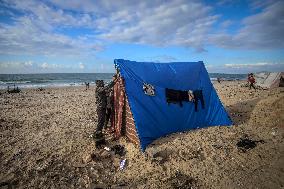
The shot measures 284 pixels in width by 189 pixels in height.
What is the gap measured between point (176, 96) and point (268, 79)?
21.1 metres

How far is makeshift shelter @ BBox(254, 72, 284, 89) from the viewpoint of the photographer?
970 inches

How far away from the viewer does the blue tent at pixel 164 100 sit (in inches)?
329

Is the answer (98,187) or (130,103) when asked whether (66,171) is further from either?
(130,103)

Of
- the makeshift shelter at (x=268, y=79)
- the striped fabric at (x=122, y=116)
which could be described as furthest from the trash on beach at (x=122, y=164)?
the makeshift shelter at (x=268, y=79)

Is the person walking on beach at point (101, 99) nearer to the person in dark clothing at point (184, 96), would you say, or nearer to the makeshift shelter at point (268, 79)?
the person in dark clothing at point (184, 96)

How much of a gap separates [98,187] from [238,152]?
14.5 ft

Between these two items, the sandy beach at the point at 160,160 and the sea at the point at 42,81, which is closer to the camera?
the sandy beach at the point at 160,160

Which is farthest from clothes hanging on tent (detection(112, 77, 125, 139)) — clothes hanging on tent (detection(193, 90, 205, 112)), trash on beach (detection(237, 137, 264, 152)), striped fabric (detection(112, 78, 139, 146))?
trash on beach (detection(237, 137, 264, 152))

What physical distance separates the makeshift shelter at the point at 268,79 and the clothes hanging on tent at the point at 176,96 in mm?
19256

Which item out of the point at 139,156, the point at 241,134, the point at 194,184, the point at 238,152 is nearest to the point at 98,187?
the point at 139,156

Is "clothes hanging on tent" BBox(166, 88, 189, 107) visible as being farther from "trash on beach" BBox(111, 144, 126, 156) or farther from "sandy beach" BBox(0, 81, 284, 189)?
"trash on beach" BBox(111, 144, 126, 156)

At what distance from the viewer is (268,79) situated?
1024 inches

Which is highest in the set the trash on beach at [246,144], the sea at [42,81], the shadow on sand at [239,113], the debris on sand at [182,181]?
the sea at [42,81]

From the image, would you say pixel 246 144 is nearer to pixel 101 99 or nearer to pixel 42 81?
pixel 101 99
